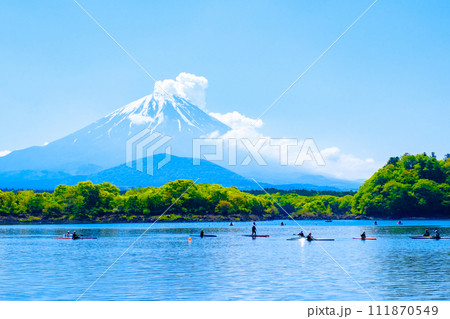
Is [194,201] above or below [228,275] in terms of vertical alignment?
above

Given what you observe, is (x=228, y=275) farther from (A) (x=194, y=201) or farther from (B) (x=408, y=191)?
(B) (x=408, y=191)

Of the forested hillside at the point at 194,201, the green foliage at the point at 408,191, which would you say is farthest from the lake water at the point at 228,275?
the green foliage at the point at 408,191

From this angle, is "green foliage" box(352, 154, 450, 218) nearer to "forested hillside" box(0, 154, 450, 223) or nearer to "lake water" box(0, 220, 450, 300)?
"forested hillside" box(0, 154, 450, 223)

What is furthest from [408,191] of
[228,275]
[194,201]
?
[228,275]

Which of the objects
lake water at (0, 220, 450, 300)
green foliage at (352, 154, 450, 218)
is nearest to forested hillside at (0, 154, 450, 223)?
green foliage at (352, 154, 450, 218)

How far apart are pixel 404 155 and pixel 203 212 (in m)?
69.6

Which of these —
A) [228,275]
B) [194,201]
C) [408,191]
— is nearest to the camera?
[228,275]

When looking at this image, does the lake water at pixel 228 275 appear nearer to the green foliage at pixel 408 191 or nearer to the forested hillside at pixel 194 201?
the forested hillside at pixel 194 201

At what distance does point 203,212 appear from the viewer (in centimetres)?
17100

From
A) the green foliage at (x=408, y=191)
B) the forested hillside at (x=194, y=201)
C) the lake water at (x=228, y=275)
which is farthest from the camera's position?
the green foliage at (x=408, y=191)

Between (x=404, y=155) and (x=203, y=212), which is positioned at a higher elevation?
(x=404, y=155)

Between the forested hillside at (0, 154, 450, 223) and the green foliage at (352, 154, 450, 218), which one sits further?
the green foliage at (352, 154, 450, 218)
